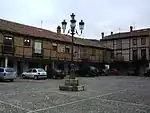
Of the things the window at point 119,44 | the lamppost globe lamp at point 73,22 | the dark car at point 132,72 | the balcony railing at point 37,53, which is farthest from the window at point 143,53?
the lamppost globe lamp at point 73,22

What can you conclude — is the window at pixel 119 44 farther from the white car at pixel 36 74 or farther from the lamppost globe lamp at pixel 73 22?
the lamppost globe lamp at pixel 73 22

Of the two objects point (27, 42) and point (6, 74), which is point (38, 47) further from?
point (6, 74)

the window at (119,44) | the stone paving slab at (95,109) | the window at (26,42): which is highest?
the window at (119,44)

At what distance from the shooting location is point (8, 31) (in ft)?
99.6

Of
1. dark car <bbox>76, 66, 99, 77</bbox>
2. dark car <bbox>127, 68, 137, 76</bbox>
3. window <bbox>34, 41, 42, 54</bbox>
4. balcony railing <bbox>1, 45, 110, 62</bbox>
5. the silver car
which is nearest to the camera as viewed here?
the silver car

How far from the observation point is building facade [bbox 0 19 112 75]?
30.5 m

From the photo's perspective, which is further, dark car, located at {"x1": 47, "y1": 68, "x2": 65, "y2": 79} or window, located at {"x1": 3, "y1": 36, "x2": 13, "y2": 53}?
dark car, located at {"x1": 47, "y1": 68, "x2": 65, "y2": 79}

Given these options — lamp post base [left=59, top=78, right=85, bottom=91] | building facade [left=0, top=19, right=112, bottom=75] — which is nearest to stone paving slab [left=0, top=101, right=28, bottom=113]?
lamp post base [left=59, top=78, right=85, bottom=91]

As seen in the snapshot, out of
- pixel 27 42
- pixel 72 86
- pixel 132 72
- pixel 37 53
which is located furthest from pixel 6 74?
pixel 132 72

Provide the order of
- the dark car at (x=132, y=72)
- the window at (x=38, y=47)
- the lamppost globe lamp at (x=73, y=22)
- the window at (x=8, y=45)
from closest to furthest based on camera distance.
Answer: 1. the lamppost globe lamp at (x=73, y=22)
2. the window at (x=8, y=45)
3. the window at (x=38, y=47)
4. the dark car at (x=132, y=72)

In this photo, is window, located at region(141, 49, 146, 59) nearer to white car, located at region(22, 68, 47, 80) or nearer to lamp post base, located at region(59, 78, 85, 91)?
white car, located at region(22, 68, 47, 80)

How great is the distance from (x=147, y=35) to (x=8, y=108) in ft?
136

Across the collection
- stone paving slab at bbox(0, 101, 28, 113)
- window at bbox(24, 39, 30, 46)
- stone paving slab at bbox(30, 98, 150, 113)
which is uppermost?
window at bbox(24, 39, 30, 46)

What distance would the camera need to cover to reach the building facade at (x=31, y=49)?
30500mm
